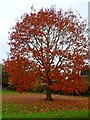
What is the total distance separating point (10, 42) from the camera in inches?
1125

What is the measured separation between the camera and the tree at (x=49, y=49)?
27.4 metres

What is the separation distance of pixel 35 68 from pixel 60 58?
2.30 m

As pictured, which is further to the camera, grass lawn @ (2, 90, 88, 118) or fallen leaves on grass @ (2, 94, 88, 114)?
fallen leaves on grass @ (2, 94, 88, 114)

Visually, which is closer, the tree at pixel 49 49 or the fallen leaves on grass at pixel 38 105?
the fallen leaves on grass at pixel 38 105

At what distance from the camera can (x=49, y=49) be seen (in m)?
27.8

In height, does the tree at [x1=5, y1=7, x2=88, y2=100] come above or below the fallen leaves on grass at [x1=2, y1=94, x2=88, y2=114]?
above

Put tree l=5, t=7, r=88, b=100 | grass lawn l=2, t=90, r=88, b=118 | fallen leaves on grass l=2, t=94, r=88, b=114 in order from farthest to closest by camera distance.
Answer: tree l=5, t=7, r=88, b=100 → fallen leaves on grass l=2, t=94, r=88, b=114 → grass lawn l=2, t=90, r=88, b=118

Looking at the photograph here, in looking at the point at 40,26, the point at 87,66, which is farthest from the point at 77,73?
the point at 40,26

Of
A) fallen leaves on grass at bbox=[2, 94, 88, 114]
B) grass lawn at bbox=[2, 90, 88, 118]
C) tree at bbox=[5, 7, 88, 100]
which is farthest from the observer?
tree at bbox=[5, 7, 88, 100]

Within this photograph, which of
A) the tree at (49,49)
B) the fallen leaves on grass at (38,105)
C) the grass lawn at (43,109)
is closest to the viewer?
the grass lawn at (43,109)

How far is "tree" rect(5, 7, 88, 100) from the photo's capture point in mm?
27438

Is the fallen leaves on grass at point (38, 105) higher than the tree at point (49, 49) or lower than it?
lower

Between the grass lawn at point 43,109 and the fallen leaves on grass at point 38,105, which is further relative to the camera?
the fallen leaves on grass at point 38,105

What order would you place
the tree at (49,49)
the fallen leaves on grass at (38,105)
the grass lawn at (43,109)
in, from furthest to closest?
the tree at (49,49), the fallen leaves on grass at (38,105), the grass lawn at (43,109)
